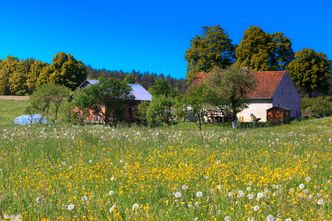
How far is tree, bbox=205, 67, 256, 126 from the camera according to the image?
140 ft

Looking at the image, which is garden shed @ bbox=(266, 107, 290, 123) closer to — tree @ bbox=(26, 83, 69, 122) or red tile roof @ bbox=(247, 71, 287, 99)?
→ red tile roof @ bbox=(247, 71, 287, 99)

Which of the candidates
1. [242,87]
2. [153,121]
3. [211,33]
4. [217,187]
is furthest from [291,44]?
[217,187]

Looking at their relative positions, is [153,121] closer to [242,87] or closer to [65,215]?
[242,87]

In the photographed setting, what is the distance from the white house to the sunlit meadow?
41.2 meters

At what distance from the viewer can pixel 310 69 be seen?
6700 centimetres

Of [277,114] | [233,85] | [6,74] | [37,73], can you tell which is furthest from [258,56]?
[6,74]

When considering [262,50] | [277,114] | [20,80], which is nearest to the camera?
[277,114]

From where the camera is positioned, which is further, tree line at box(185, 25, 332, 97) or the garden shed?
tree line at box(185, 25, 332, 97)

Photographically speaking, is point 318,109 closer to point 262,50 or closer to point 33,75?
point 262,50

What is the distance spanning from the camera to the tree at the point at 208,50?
215 feet

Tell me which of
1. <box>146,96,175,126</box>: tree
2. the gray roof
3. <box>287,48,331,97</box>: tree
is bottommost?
<box>146,96,175,126</box>: tree

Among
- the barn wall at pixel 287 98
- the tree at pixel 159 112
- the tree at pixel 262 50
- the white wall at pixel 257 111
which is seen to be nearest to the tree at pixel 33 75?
the tree at pixel 262 50

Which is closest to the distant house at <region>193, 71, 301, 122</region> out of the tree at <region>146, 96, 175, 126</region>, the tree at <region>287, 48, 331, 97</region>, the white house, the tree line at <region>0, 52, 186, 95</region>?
the white house

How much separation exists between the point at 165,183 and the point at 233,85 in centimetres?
3699
